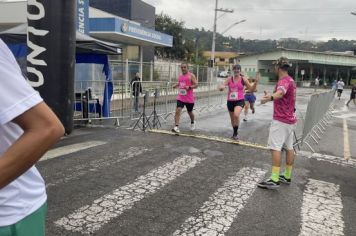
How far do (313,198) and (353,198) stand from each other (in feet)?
2.13

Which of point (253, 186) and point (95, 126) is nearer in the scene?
point (253, 186)

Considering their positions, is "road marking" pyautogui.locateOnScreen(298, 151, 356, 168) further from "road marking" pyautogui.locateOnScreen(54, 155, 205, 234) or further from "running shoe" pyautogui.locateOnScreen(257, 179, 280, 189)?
Answer: "road marking" pyautogui.locateOnScreen(54, 155, 205, 234)

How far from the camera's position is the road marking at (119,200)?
4.33 metres

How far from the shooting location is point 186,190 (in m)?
5.73

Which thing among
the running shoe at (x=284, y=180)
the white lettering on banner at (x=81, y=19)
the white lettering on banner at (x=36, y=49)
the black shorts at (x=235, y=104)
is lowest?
the running shoe at (x=284, y=180)

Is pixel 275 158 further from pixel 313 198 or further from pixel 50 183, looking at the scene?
pixel 50 183

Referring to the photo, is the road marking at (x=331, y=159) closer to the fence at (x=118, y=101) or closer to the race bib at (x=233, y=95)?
the race bib at (x=233, y=95)

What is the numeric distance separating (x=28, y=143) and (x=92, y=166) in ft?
18.1

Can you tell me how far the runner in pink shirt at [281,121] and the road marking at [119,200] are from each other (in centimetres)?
145

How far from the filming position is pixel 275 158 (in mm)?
6148

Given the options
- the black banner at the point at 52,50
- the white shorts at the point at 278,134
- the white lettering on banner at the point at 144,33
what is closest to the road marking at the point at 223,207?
the white shorts at the point at 278,134

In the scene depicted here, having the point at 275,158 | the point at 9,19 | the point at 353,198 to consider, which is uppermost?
the point at 9,19

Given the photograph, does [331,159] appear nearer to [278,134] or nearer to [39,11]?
[278,134]

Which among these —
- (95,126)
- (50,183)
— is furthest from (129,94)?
(50,183)
